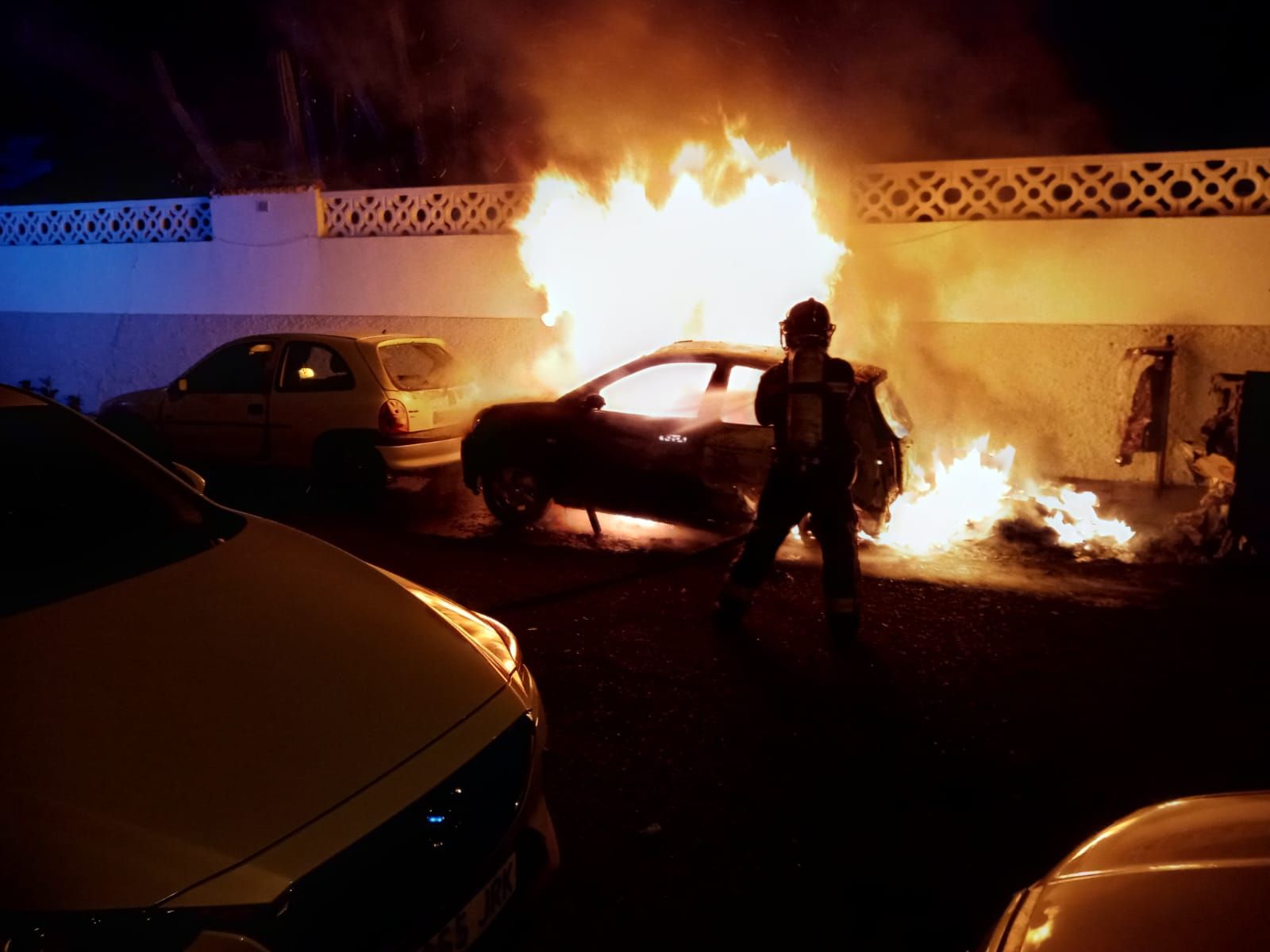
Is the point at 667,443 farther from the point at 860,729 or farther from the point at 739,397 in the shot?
the point at 860,729

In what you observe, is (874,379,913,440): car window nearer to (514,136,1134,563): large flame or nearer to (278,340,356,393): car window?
(514,136,1134,563): large flame

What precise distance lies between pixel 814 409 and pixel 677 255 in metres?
6.16

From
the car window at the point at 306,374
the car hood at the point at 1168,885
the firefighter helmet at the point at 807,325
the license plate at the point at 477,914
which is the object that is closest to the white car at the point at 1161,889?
the car hood at the point at 1168,885

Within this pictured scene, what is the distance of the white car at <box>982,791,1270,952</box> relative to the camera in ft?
6.10

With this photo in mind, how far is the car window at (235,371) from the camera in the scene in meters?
8.95

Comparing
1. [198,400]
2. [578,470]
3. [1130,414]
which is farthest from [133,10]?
[1130,414]

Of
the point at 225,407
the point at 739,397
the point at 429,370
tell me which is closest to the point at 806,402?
the point at 739,397

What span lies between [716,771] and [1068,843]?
1.34m

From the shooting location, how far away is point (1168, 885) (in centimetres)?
203

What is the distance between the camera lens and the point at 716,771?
4.15 m

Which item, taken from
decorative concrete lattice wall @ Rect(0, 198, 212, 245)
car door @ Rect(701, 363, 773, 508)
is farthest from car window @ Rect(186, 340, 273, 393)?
decorative concrete lattice wall @ Rect(0, 198, 212, 245)

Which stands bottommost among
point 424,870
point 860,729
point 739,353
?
point 860,729

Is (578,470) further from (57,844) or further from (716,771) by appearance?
(57,844)

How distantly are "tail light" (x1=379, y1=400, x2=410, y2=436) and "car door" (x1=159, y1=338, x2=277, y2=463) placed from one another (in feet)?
4.08
